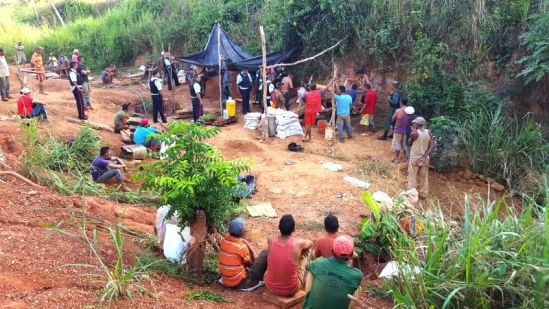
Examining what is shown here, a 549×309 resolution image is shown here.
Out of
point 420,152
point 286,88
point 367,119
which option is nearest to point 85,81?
point 286,88

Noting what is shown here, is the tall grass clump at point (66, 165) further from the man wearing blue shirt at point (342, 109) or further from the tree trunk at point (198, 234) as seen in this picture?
the man wearing blue shirt at point (342, 109)

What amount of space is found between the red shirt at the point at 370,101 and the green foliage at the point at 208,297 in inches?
298

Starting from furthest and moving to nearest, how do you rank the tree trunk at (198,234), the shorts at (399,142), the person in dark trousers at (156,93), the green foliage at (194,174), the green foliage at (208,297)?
the person in dark trousers at (156,93), the shorts at (399,142), the tree trunk at (198,234), the green foliage at (194,174), the green foliage at (208,297)

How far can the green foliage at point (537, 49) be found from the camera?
8.88 metres

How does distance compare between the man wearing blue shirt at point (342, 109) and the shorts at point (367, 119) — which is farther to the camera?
the shorts at point (367, 119)

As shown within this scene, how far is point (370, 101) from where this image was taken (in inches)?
448

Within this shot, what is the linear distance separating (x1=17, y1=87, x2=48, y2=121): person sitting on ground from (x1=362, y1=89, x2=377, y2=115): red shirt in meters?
7.40

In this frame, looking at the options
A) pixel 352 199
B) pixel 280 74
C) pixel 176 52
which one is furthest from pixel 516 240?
pixel 176 52

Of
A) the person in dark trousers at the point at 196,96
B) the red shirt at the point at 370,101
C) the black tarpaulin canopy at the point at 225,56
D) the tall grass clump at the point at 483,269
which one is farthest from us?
the black tarpaulin canopy at the point at 225,56

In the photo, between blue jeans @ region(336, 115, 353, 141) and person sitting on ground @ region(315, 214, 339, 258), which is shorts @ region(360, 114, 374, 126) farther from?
person sitting on ground @ region(315, 214, 339, 258)

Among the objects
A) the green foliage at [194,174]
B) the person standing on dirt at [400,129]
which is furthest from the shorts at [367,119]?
the green foliage at [194,174]

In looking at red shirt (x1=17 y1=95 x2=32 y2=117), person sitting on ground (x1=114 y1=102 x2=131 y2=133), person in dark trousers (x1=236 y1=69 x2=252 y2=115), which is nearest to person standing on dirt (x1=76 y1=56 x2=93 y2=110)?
person sitting on ground (x1=114 y1=102 x2=131 y2=133)

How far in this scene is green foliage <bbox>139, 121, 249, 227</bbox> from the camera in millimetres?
4844

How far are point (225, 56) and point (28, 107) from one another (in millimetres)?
5532
